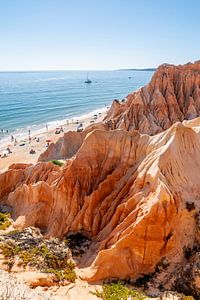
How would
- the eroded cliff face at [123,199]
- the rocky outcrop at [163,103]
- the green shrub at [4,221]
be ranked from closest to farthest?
the eroded cliff face at [123,199] → the green shrub at [4,221] → the rocky outcrop at [163,103]

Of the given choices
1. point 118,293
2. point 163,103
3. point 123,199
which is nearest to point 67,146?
point 163,103

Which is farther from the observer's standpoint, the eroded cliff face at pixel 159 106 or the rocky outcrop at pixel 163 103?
A: the rocky outcrop at pixel 163 103

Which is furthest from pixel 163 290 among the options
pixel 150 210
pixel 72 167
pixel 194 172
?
pixel 72 167

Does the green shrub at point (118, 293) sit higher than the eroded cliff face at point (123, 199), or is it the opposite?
the eroded cliff face at point (123, 199)

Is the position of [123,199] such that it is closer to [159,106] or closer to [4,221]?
[4,221]

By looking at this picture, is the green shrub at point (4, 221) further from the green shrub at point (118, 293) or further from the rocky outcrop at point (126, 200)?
the green shrub at point (118, 293)

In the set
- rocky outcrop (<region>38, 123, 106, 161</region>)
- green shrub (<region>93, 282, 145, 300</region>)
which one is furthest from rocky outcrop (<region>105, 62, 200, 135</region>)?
green shrub (<region>93, 282, 145, 300</region>)

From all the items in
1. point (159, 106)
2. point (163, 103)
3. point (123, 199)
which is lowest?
point (123, 199)

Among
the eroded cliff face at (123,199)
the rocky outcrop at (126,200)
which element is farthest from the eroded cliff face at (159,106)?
the rocky outcrop at (126,200)
